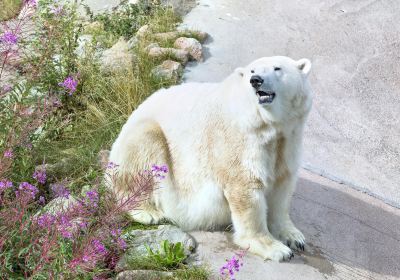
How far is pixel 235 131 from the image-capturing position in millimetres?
4320

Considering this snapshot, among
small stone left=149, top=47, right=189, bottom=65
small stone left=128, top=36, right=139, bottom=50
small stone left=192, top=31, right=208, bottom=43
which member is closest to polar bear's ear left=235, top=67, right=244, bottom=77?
small stone left=149, top=47, right=189, bottom=65

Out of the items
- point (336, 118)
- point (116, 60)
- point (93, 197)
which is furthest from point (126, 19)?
point (93, 197)

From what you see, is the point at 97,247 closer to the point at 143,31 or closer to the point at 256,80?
the point at 256,80

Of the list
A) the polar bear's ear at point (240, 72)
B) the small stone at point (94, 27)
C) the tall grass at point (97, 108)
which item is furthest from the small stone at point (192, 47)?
the polar bear's ear at point (240, 72)

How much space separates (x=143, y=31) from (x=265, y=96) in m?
4.32

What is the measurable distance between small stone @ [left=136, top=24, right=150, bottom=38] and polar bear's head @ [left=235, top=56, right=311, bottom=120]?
3.81m

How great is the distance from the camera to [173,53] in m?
7.42

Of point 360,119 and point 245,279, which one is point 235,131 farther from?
point 360,119

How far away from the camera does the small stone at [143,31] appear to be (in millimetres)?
7909

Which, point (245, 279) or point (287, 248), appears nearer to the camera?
point (245, 279)

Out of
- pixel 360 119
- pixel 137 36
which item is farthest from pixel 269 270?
pixel 137 36

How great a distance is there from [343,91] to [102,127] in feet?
10.1

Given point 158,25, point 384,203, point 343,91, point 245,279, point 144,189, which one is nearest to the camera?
point 144,189

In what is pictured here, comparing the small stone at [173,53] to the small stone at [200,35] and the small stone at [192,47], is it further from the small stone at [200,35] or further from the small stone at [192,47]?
the small stone at [200,35]
